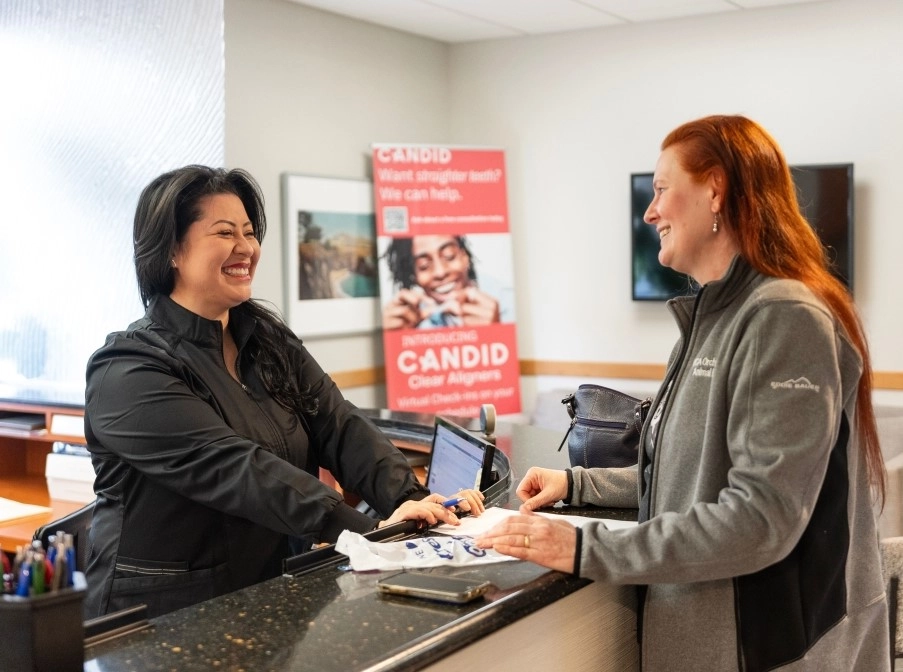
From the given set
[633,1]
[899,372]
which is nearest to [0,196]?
[633,1]

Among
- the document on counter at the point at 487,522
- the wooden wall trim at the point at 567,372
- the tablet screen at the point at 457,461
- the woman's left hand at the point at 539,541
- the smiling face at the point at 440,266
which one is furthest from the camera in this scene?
the smiling face at the point at 440,266

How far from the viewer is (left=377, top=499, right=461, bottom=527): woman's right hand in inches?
74.2

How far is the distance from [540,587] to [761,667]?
0.36 meters

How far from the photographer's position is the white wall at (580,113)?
5.49 metres

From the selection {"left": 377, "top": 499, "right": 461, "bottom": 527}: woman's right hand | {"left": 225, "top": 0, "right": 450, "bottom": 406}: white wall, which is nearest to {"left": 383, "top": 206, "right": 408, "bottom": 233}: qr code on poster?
{"left": 225, "top": 0, "right": 450, "bottom": 406}: white wall

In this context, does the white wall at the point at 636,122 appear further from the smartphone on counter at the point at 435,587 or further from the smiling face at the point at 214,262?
the smartphone on counter at the point at 435,587

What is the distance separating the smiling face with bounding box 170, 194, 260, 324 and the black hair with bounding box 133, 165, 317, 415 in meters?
0.02

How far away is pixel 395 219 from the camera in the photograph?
6.12 meters

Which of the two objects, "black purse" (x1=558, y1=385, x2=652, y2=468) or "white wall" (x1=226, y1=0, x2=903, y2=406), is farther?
"white wall" (x1=226, y1=0, x2=903, y2=406)

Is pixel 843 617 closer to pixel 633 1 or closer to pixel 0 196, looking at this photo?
pixel 633 1

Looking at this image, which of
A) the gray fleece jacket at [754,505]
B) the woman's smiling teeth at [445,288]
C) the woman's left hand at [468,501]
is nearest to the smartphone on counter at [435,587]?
the gray fleece jacket at [754,505]

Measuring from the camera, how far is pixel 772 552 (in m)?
1.48

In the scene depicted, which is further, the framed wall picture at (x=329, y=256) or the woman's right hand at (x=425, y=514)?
the framed wall picture at (x=329, y=256)

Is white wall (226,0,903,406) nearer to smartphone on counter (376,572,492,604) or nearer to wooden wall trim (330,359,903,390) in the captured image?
wooden wall trim (330,359,903,390)
